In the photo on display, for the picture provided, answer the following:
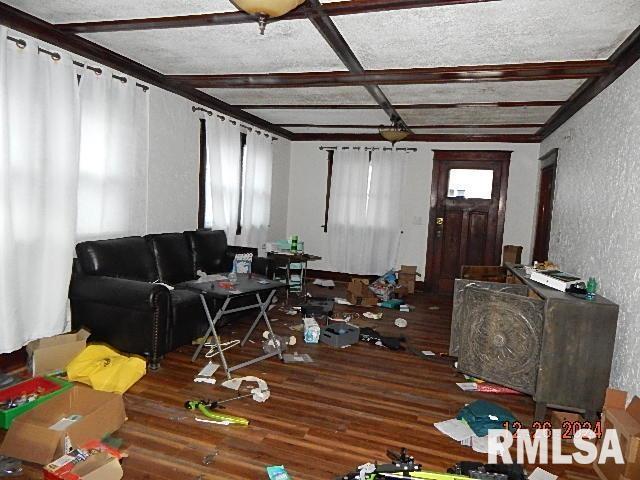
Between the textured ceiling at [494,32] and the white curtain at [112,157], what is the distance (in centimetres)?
225

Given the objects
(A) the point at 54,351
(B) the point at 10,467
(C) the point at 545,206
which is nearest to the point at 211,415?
(B) the point at 10,467

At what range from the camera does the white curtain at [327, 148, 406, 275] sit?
7.13 metres

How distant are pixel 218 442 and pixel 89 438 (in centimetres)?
67

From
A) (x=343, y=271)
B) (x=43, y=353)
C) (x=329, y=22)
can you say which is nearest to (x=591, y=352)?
(x=329, y=22)

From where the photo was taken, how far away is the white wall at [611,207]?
108 inches

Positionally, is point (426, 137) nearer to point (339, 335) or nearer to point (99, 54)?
point (339, 335)

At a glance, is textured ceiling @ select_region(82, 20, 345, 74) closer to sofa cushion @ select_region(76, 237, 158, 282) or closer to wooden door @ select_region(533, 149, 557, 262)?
sofa cushion @ select_region(76, 237, 158, 282)

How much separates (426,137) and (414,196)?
3.17ft

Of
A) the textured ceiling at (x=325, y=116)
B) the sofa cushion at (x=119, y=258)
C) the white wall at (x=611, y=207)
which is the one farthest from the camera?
the textured ceiling at (x=325, y=116)

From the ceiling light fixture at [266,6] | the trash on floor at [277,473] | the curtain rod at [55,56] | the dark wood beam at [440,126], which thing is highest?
the dark wood beam at [440,126]

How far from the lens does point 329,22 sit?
9.22 ft

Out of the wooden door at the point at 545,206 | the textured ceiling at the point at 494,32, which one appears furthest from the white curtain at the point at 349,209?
the textured ceiling at the point at 494,32

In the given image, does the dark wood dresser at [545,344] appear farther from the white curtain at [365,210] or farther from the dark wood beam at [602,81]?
the white curtain at [365,210]

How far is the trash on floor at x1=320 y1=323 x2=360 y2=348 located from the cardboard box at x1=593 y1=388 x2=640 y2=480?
2.26m
